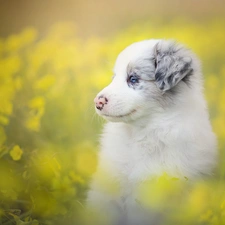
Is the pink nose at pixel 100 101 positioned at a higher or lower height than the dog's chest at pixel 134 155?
higher

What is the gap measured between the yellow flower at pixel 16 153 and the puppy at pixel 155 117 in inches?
18.5

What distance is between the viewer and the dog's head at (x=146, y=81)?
1.54 meters

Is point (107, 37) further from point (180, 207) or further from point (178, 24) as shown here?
point (180, 207)

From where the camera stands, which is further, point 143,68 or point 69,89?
point 69,89

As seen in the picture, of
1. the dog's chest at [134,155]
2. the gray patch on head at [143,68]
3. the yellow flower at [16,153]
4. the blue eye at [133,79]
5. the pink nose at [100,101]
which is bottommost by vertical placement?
the yellow flower at [16,153]

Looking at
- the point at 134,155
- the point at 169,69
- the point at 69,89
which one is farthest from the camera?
the point at 69,89

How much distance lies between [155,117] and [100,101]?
0.81ft

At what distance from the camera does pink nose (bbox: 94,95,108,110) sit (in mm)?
1594

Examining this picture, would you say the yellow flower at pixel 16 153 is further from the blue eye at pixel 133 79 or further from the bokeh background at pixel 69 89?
the blue eye at pixel 133 79

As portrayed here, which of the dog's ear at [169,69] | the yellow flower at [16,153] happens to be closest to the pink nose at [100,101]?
the dog's ear at [169,69]

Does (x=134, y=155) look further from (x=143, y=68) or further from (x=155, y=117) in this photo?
(x=143, y=68)

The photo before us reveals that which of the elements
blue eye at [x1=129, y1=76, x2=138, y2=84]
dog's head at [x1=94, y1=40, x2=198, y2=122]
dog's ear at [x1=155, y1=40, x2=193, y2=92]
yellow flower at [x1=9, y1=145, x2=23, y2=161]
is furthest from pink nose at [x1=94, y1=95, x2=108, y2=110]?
yellow flower at [x1=9, y1=145, x2=23, y2=161]

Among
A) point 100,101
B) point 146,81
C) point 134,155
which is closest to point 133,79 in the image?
point 146,81

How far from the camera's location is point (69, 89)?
1.80m
